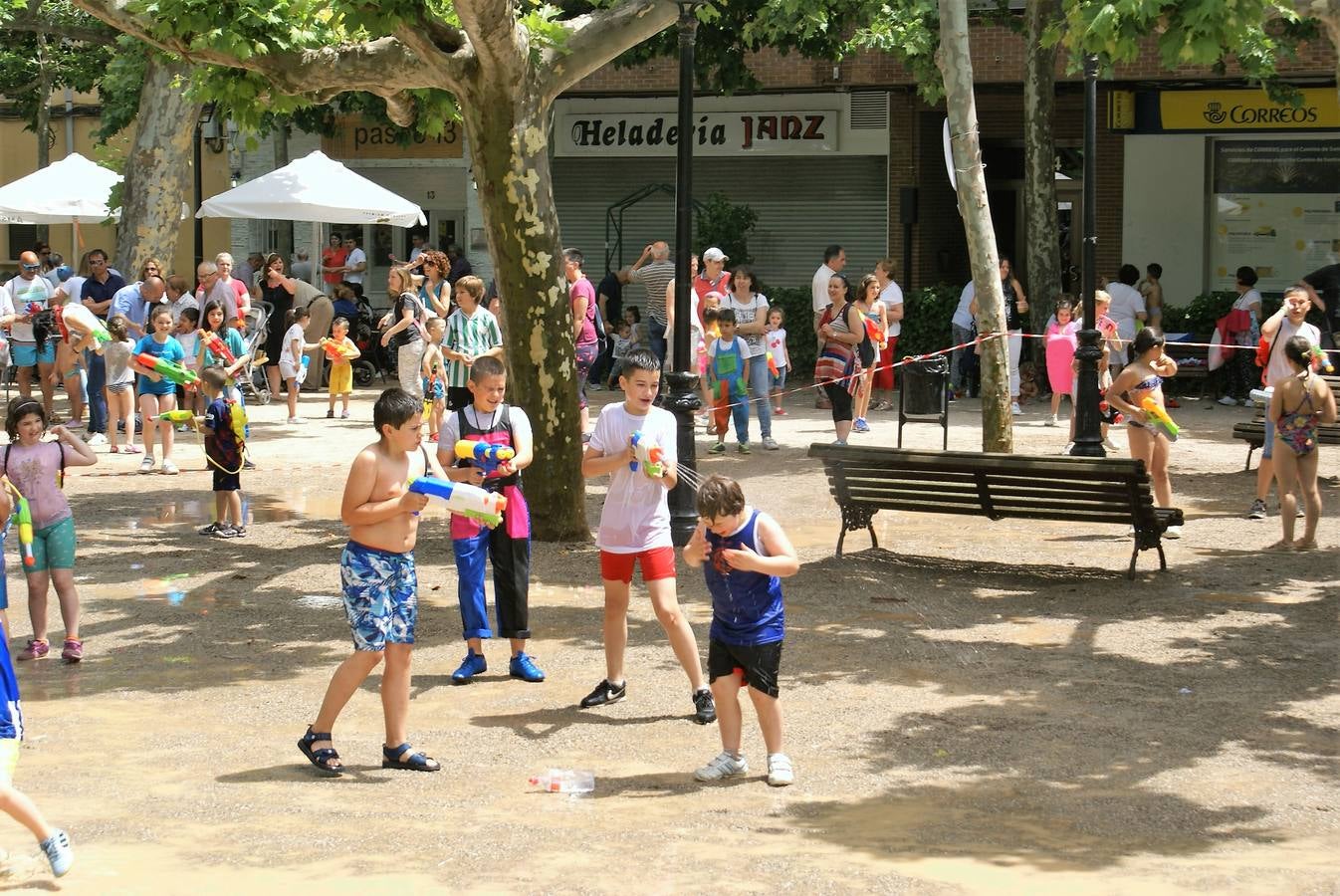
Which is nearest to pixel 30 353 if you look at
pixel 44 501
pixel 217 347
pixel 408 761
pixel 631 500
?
pixel 217 347

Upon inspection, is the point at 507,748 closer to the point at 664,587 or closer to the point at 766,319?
the point at 664,587

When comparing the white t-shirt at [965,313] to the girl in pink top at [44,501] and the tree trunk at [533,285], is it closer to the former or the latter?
the tree trunk at [533,285]

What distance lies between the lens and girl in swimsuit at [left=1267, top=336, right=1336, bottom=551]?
11477mm

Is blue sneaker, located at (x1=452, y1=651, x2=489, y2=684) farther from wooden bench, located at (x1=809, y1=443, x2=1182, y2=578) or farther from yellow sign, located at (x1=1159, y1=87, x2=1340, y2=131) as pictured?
yellow sign, located at (x1=1159, y1=87, x2=1340, y2=131)

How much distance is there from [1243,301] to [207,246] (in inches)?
869

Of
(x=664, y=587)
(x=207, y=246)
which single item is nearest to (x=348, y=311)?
(x=207, y=246)

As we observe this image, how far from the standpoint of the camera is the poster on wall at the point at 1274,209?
24.4 meters

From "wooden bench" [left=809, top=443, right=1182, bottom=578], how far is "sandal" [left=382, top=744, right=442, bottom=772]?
466 centimetres

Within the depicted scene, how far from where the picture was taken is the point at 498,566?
8.65 meters

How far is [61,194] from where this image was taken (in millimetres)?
23656

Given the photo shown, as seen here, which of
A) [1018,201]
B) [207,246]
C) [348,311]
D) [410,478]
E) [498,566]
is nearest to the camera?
[410,478]

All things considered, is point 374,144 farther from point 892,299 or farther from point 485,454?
point 485,454

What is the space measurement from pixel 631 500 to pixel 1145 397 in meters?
5.23

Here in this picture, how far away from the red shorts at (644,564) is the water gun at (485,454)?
0.70 m
